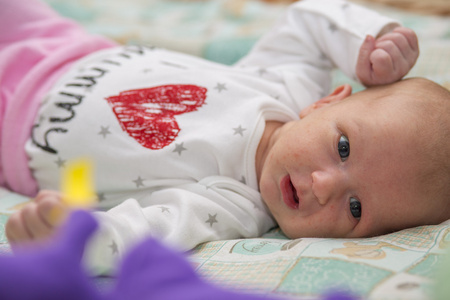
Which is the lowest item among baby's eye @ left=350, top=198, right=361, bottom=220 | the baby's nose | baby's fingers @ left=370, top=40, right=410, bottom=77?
baby's eye @ left=350, top=198, right=361, bottom=220

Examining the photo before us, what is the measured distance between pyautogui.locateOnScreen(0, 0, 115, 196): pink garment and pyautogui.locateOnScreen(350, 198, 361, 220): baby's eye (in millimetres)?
736

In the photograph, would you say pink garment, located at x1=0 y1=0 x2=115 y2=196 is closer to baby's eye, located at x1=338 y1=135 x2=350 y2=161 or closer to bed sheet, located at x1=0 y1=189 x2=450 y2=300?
bed sheet, located at x1=0 y1=189 x2=450 y2=300

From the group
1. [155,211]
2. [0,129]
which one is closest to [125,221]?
[155,211]

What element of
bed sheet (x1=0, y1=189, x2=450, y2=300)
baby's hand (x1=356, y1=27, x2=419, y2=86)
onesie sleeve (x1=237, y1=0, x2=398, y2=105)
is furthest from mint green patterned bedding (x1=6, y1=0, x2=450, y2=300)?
baby's hand (x1=356, y1=27, x2=419, y2=86)

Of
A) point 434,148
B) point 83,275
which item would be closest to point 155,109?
point 434,148

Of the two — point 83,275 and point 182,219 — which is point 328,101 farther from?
point 83,275

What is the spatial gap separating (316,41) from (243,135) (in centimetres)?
48

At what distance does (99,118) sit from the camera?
116cm

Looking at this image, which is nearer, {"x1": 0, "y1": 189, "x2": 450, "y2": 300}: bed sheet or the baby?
{"x1": 0, "y1": 189, "x2": 450, "y2": 300}: bed sheet

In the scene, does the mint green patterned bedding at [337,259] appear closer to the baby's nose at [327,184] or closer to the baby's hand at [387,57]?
the baby's nose at [327,184]

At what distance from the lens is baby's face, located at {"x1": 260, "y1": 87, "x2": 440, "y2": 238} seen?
0.93m

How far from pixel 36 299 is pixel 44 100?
2.85 feet

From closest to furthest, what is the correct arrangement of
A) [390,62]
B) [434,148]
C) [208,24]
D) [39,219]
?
[39,219] → [434,148] → [390,62] → [208,24]

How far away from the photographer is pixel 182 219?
97cm
